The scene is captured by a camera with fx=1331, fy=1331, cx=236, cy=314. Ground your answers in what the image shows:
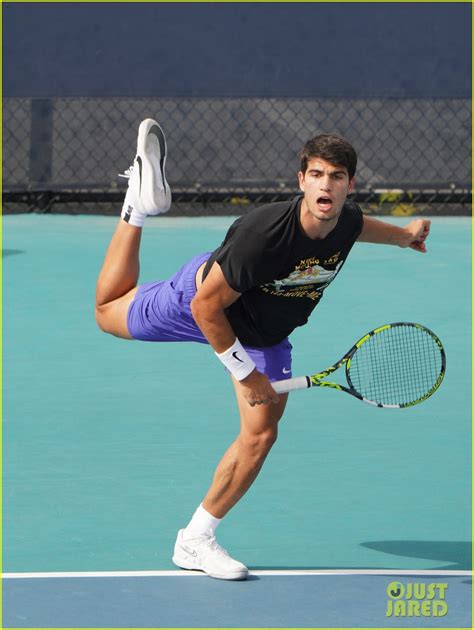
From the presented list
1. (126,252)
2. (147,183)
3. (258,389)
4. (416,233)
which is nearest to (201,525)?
(258,389)

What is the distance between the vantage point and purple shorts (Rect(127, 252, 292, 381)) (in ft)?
16.7

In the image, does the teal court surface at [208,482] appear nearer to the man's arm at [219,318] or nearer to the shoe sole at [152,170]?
the man's arm at [219,318]

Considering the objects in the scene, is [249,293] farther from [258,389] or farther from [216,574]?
[216,574]

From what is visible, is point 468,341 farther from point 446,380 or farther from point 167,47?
point 167,47

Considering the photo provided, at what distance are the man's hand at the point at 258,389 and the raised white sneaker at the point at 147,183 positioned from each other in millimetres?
1310

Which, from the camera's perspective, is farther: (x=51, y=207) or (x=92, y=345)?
(x=51, y=207)

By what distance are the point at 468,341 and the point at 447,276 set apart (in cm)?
177

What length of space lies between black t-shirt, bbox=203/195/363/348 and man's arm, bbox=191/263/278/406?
0.05 m

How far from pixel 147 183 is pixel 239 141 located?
6.25 metres

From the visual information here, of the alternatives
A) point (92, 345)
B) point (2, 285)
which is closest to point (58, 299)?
point (2, 285)

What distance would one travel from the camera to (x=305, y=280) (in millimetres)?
4832

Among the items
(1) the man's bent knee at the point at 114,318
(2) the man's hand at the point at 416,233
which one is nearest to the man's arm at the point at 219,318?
(1) the man's bent knee at the point at 114,318

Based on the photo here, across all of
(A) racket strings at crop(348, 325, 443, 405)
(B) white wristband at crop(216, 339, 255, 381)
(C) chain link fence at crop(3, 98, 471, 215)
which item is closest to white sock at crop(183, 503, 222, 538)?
(B) white wristband at crop(216, 339, 255, 381)

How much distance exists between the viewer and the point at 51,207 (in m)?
12.5
